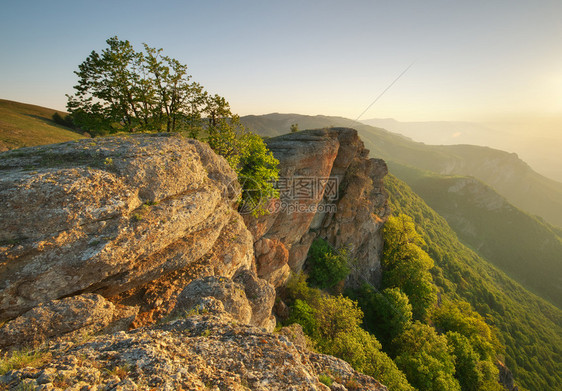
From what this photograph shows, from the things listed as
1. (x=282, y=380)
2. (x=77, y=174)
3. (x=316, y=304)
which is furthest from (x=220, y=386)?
(x=316, y=304)

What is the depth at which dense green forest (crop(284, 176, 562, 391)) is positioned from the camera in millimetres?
25531

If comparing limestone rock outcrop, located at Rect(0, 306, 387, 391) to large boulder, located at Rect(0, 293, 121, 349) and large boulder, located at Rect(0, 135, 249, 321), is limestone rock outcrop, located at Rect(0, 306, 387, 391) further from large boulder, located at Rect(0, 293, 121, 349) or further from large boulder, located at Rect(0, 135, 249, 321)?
large boulder, located at Rect(0, 135, 249, 321)

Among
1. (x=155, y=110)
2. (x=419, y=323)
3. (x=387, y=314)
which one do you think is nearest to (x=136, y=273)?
(x=155, y=110)

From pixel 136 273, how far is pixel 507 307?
323 ft

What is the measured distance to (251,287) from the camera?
13.2m

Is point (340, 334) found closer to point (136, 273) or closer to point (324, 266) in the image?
point (324, 266)

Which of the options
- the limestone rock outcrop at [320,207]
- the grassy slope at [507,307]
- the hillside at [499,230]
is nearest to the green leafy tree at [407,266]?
the limestone rock outcrop at [320,207]

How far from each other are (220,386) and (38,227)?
895cm

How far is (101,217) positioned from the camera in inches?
362

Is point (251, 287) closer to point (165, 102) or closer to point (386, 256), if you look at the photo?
point (165, 102)

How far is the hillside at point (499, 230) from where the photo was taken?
105m

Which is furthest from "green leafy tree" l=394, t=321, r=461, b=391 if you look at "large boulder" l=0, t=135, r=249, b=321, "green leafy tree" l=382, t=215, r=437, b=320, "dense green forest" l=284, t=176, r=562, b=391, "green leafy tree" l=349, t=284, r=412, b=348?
"large boulder" l=0, t=135, r=249, b=321

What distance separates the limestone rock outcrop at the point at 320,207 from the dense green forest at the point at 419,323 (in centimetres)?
305

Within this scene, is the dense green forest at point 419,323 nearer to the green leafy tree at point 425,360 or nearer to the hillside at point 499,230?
the green leafy tree at point 425,360
